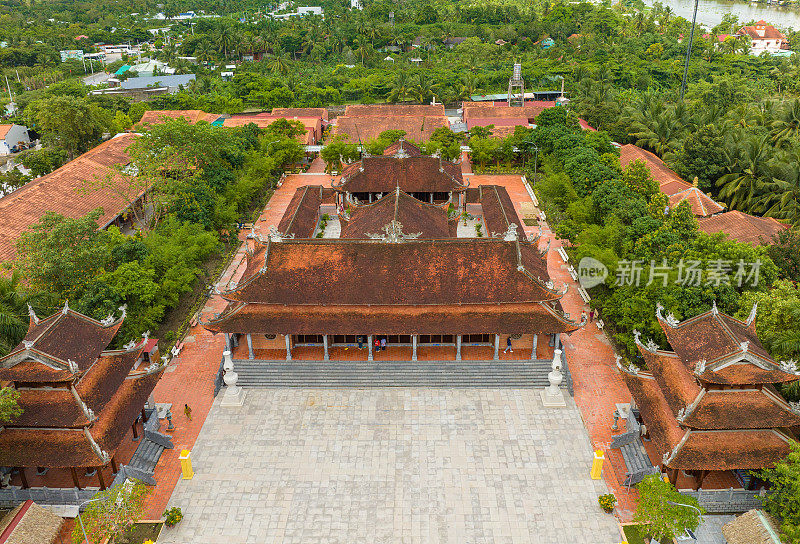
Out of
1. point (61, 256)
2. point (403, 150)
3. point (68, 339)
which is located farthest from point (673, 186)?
point (68, 339)

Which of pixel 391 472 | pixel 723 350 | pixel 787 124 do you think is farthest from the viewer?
pixel 787 124

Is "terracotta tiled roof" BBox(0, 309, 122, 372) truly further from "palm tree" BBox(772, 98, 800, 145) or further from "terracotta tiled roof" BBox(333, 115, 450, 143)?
"palm tree" BBox(772, 98, 800, 145)

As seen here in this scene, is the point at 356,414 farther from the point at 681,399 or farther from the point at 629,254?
the point at 629,254

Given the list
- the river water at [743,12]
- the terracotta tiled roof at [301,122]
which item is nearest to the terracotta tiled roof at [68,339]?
the terracotta tiled roof at [301,122]

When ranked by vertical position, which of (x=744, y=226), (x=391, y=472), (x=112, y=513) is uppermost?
(x=744, y=226)

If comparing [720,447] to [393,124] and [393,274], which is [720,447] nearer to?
[393,274]

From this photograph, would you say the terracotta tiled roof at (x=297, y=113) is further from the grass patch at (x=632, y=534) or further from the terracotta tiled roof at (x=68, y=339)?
the grass patch at (x=632, y=534)

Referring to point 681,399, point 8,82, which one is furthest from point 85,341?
point 8,82
